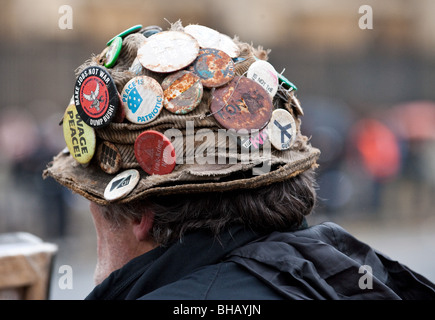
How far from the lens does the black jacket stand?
159 centimetres

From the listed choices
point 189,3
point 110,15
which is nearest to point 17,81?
point 110,15

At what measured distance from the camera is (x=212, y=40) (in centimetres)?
200

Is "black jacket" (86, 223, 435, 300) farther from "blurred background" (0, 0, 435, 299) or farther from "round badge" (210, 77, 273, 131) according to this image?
"blurred background" (0, 0, 435, 299)

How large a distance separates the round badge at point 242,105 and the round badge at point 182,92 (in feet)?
0.22

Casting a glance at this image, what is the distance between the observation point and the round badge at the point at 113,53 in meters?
1.99

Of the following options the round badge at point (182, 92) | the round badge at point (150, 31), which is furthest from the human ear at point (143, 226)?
the round badge at point (150, 31)

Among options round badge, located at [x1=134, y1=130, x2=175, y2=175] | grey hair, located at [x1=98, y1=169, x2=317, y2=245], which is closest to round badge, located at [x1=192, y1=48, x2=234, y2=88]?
round badge, located at [x1=134, y1=130, x2=175, y2=175]

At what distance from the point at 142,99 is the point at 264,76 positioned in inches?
18.4

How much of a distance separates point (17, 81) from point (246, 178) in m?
11.8

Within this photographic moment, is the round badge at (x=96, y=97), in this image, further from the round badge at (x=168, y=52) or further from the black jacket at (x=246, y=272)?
the black jacket at (x=246, y=272)

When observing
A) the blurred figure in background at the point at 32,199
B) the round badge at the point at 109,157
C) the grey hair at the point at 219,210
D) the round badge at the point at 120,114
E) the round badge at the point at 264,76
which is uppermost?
the round badge at the point at 264,76

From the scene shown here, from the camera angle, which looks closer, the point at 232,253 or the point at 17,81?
the point at 232,253
